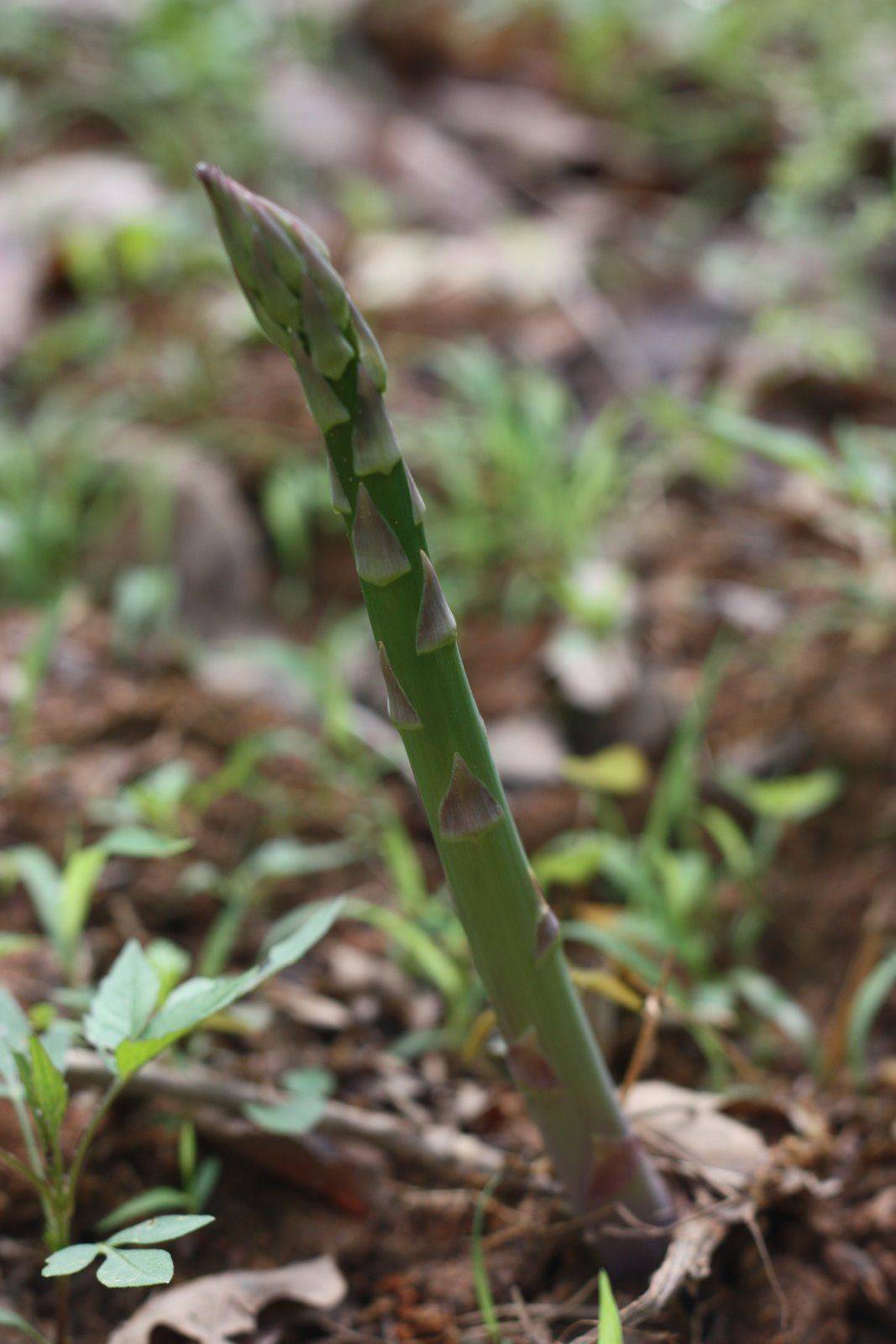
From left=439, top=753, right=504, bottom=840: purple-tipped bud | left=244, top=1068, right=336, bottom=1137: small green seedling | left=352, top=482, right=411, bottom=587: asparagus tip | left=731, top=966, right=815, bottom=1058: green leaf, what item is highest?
left=352, top=482, right=411, bottom=587: asparagus tip

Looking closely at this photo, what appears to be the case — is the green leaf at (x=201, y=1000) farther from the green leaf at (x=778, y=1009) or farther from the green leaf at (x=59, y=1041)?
the green leaf at (x=778, y=1009)

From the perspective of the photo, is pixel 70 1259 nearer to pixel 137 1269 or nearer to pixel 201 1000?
pixel 137 1269

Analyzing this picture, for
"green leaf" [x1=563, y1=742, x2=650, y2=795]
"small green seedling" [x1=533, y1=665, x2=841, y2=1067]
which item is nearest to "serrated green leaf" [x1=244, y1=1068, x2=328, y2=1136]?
"small green seedling" [x1=533, y1=665, x2=841, y2=1067]

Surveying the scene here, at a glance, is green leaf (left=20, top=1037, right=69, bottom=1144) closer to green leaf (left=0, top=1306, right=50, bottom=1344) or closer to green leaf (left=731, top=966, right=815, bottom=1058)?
green leaf (left=0, top=1306, right=50, bottom=1344)

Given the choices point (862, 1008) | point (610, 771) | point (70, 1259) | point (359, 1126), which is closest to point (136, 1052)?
point (70, 1259)

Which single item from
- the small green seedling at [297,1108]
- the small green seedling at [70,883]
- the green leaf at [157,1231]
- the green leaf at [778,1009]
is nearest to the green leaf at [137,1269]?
the green leaf at [157,1231]

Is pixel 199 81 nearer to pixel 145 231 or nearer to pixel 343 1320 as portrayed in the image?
pixel 145 231
